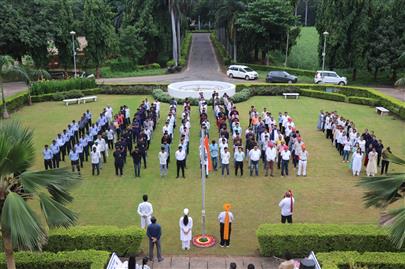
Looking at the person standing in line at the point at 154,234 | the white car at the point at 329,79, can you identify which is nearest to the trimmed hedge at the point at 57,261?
the person standing in line at the point at 154,234

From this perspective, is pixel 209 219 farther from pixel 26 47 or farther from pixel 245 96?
pixel 26 47

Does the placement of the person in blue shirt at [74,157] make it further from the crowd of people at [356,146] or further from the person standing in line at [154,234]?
the crowd of people at [356,146]

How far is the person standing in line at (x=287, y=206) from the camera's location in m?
11.2

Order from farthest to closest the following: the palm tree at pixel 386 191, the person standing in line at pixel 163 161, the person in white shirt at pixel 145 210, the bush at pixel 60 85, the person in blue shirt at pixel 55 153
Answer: the bush at pixel 60 85
the person in blue shirt at pixel 55 153
the person standing in line at pixel 163 161
the person in white shirt at pixel 145 210
the palm tree at pixel 386 191

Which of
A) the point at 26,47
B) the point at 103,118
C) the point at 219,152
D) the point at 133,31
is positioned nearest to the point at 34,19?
the point at 26,47

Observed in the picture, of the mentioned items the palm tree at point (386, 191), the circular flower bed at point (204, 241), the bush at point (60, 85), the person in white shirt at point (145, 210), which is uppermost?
the palm tree at point (386, 191)

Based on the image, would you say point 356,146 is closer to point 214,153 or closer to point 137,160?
point 214,153

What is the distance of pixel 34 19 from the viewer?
127ft

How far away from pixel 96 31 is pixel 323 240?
35.1 m

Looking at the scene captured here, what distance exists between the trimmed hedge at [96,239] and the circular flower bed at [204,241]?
1.51 metres

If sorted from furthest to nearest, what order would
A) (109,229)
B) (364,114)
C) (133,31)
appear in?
(133,31) < (364,114) < (109,229)

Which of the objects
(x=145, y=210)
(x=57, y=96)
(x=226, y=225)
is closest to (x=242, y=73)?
(x=57, y=96)

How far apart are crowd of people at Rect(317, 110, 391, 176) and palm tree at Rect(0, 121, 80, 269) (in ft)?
32.2

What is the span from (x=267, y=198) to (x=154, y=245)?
450 centimetres
